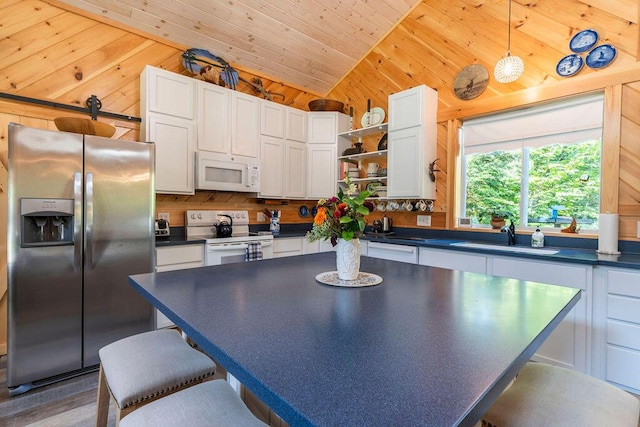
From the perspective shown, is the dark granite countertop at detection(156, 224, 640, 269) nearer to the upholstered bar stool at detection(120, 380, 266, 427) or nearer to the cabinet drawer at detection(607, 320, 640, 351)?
the cabinet drawer at detection(607, 320, 640, 351)

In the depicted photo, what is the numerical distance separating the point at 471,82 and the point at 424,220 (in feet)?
5.01

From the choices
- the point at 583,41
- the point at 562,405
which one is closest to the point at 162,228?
the point at 562,405

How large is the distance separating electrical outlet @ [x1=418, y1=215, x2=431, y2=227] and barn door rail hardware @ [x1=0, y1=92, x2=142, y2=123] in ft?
10.4

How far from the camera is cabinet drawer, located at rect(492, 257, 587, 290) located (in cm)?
213

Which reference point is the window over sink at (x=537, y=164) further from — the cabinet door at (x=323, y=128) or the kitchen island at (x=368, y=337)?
A: the kitchen island at (x=368, y=337)

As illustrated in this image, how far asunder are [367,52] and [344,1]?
2.88 ft

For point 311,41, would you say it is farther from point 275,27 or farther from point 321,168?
point 321,168

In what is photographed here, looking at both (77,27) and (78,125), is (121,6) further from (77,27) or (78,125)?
(78,125)

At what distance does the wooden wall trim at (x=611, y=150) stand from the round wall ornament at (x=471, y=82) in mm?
980

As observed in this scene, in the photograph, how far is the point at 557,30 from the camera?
2678 mm

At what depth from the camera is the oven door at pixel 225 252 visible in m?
3.01

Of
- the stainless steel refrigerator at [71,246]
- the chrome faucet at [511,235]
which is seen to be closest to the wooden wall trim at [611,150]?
the chrome faucet at [511,235]

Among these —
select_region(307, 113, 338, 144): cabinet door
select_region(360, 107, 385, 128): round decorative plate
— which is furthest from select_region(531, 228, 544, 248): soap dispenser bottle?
select_region(307, 113, 338, 144): cabinet door

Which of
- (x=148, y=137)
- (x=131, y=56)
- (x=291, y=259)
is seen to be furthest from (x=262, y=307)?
(x=131, y=56)
